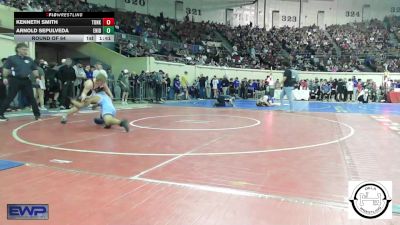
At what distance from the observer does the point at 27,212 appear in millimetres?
3051

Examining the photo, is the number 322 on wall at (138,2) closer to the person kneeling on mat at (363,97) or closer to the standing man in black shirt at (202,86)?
the standing man in black shirt at (202,86)

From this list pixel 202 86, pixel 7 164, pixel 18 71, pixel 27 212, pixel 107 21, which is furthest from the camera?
pixel 202 86

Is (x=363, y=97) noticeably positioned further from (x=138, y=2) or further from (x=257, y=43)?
(x=138, y=2)

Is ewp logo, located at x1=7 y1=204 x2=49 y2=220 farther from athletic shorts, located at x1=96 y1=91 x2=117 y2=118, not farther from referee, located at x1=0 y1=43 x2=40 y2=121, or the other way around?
referee, located at x1=0 y1=43 x2=40 y2=121

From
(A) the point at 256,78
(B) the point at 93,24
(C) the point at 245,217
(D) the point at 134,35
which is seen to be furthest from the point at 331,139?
(A) the point at 256,78

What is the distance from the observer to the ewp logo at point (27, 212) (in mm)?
2966

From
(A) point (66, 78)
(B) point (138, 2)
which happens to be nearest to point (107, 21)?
(A) point (66, 78)

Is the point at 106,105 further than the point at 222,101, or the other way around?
the point at 222,101

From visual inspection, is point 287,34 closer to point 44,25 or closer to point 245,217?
point 44,25

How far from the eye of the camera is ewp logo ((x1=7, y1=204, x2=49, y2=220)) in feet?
9.73
